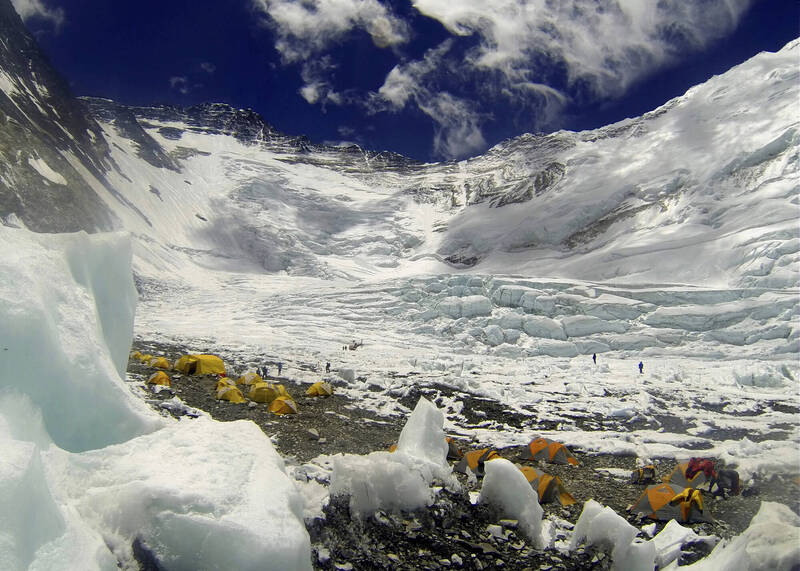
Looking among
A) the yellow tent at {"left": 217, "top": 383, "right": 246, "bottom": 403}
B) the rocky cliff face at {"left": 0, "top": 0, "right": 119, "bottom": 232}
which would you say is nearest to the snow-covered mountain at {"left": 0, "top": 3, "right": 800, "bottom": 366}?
the rocky cliff face at {"left": 0, "top": 0, "right": 119, "bottom": 232}

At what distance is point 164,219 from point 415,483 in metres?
71.5

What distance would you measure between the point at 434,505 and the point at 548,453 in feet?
24.4

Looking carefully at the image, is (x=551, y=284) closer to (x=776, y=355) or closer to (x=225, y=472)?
(x=776, y=355)

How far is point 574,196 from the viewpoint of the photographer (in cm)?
7319

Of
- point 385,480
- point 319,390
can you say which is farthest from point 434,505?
point 319,390

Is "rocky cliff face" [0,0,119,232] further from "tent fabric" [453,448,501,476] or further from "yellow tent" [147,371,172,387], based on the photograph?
"tent fabric" [453,448,501,476]

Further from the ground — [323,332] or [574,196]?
[574,196]

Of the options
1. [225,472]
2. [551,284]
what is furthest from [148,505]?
[551,284]

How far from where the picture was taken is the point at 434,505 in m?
6.34

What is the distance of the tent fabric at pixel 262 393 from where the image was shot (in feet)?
50.9

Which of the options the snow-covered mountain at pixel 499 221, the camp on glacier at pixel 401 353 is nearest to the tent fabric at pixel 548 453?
the camp on glacier at pixel 401 353

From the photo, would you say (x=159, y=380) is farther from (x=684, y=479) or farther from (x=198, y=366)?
(x=684, y=479)

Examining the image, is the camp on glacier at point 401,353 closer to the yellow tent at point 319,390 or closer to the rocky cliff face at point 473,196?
the yellow tent at point 319,390

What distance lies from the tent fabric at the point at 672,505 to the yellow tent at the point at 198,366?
598 inches
